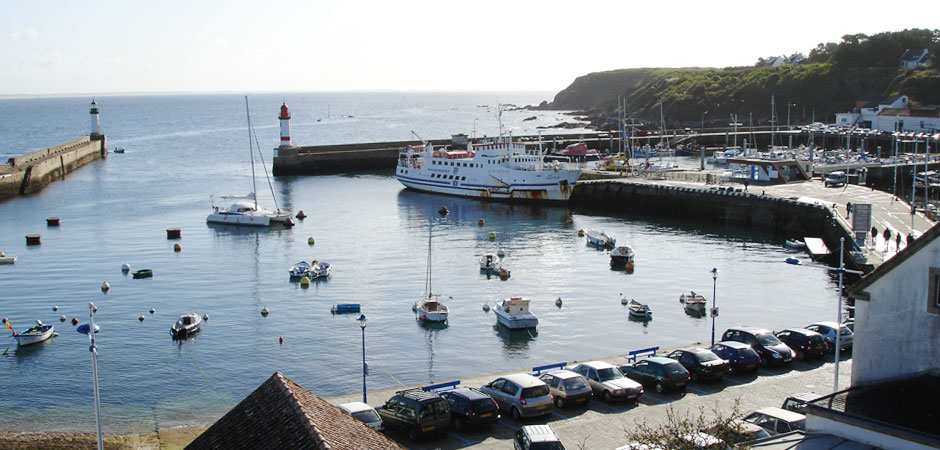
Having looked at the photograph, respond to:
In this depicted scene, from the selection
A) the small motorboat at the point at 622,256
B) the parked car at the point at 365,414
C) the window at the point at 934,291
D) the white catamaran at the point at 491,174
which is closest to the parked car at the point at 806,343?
the window at the point at 934,291

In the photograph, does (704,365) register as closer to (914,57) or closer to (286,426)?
(286,426)

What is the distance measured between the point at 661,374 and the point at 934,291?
8.82 metres

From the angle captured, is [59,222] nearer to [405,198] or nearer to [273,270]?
[273,270]

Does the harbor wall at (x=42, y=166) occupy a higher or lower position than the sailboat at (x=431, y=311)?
higher

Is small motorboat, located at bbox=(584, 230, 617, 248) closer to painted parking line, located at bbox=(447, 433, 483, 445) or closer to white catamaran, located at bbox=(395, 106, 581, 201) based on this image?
white catamaran, located at bbox=(395, 106, 581, 201)

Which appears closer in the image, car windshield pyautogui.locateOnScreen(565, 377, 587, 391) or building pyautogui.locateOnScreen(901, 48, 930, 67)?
car windshield pyautogui.locateOnScreen(565, 377, 587, 391)

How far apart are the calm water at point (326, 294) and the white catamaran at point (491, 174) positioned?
249 centimetres

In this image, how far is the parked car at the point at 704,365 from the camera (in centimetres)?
2308

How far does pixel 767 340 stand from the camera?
25266 mm

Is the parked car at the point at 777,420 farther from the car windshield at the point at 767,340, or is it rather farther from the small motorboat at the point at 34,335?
the small motorboat at the point at 34,335

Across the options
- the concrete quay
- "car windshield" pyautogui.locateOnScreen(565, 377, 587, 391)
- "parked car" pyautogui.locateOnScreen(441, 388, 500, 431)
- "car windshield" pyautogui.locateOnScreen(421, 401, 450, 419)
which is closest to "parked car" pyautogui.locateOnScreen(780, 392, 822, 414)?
"car windshield" pyautogui.locateOnScreen(565, 377, 587, 391)

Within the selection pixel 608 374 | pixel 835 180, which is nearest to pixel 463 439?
pixel 608 374

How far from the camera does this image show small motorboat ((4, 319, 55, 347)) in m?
32.3

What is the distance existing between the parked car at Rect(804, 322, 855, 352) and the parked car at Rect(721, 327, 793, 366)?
1925mm
